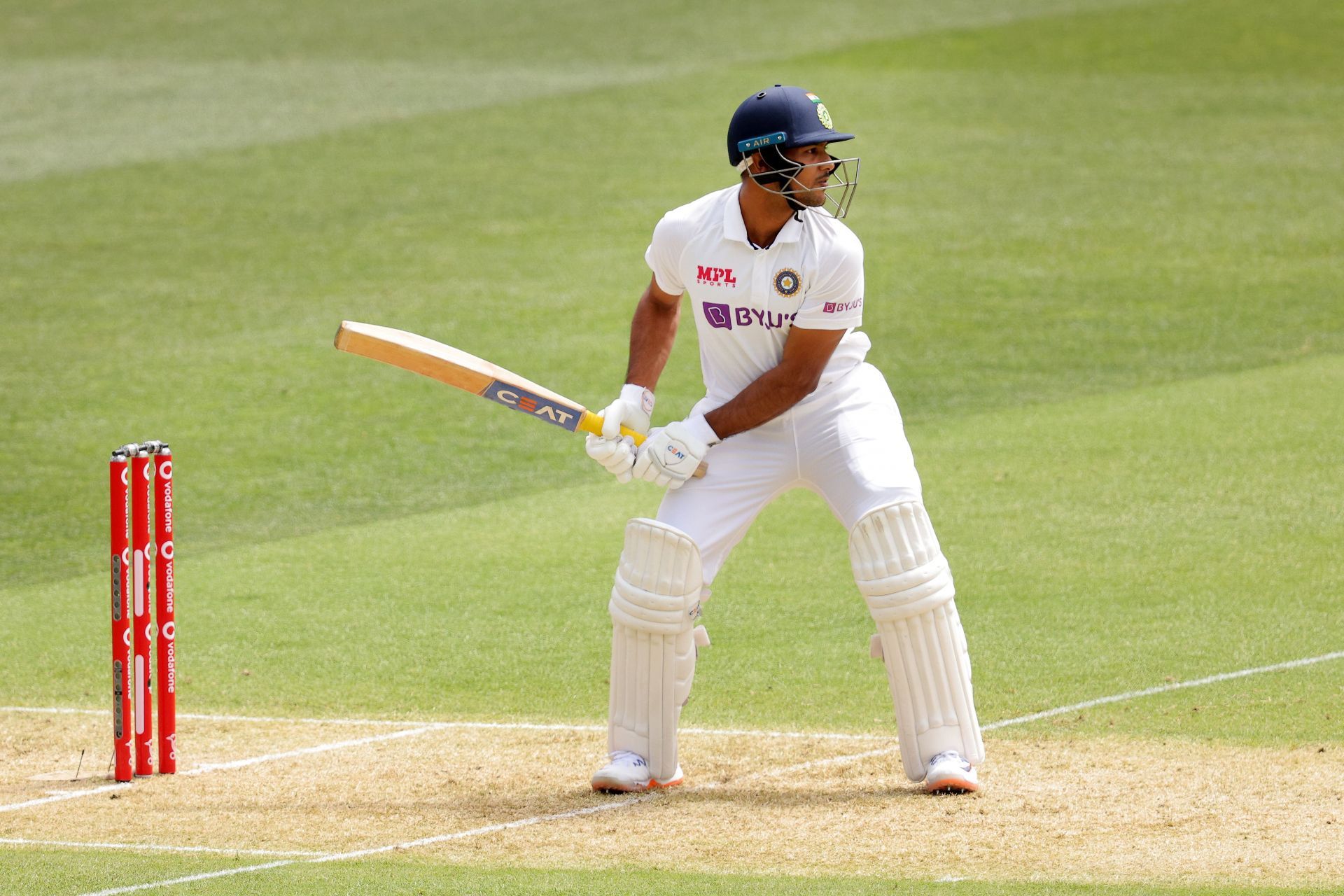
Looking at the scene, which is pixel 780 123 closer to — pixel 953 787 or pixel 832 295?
pixel 832 295

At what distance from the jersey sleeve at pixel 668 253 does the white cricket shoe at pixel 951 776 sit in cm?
177

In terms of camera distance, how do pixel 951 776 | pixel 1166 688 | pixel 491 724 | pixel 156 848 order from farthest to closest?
pixel 1166 688, pixel 491 724, pixel 951 776, pixel 156 848

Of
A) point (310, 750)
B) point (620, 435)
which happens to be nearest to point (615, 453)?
point (620, 435)

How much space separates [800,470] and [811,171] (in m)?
0.97

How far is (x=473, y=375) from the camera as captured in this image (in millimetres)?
5812

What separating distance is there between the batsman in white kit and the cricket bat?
8cm

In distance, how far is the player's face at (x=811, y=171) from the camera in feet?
18.6

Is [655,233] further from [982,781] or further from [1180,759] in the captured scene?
[1180,759]

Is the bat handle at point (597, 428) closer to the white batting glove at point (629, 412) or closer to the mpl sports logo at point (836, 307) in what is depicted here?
the white batting glove at point (629, 412)

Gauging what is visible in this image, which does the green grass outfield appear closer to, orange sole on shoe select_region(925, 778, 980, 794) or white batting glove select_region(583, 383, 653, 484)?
orange sole on shoe select_region(925, 778, 980, 794)

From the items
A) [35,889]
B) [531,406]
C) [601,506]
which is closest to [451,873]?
[35,889]

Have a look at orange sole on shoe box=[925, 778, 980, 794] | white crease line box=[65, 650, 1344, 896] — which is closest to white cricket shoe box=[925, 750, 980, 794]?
orange sole on shoe box=[925, 778, 980, 794]

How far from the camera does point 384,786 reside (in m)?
5.96

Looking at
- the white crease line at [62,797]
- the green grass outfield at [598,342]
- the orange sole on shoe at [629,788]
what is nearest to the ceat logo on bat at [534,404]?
the orange sole on shoe at [629,788]
